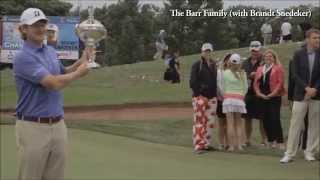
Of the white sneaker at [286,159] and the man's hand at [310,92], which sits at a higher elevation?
the man's hand at [310,92]

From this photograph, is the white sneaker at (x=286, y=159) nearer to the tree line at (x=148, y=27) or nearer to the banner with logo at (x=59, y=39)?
the banner with logo at (x=59, y=39)

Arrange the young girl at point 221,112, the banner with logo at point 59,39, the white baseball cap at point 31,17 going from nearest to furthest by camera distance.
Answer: the white baseball cap at point 31,17 → the young girl at point 221,112 → the banner with logo at point 59,39

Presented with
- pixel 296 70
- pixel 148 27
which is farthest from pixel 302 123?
pixel 148 27

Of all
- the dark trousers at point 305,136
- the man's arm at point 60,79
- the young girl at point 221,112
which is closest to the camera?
the man's arm at point 60,79

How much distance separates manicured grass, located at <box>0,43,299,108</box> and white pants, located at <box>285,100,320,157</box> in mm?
9525

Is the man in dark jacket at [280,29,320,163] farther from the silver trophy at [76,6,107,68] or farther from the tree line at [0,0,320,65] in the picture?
the tree line at [0,0,320,65]

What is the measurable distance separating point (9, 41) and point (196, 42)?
25421mm

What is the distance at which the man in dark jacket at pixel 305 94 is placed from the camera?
9258 millimetres

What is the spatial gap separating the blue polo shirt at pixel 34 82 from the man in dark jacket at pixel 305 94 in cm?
→ 474

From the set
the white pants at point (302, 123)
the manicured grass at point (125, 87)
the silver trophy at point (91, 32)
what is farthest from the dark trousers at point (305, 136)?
the manicured grass at point (125, 87)

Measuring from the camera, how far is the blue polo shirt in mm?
5137

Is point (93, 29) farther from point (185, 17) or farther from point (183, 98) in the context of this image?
point (185, 17)

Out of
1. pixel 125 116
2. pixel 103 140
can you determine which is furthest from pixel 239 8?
pixel 103 140

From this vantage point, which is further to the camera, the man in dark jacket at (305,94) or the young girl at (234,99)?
the young girl at (234,99)
